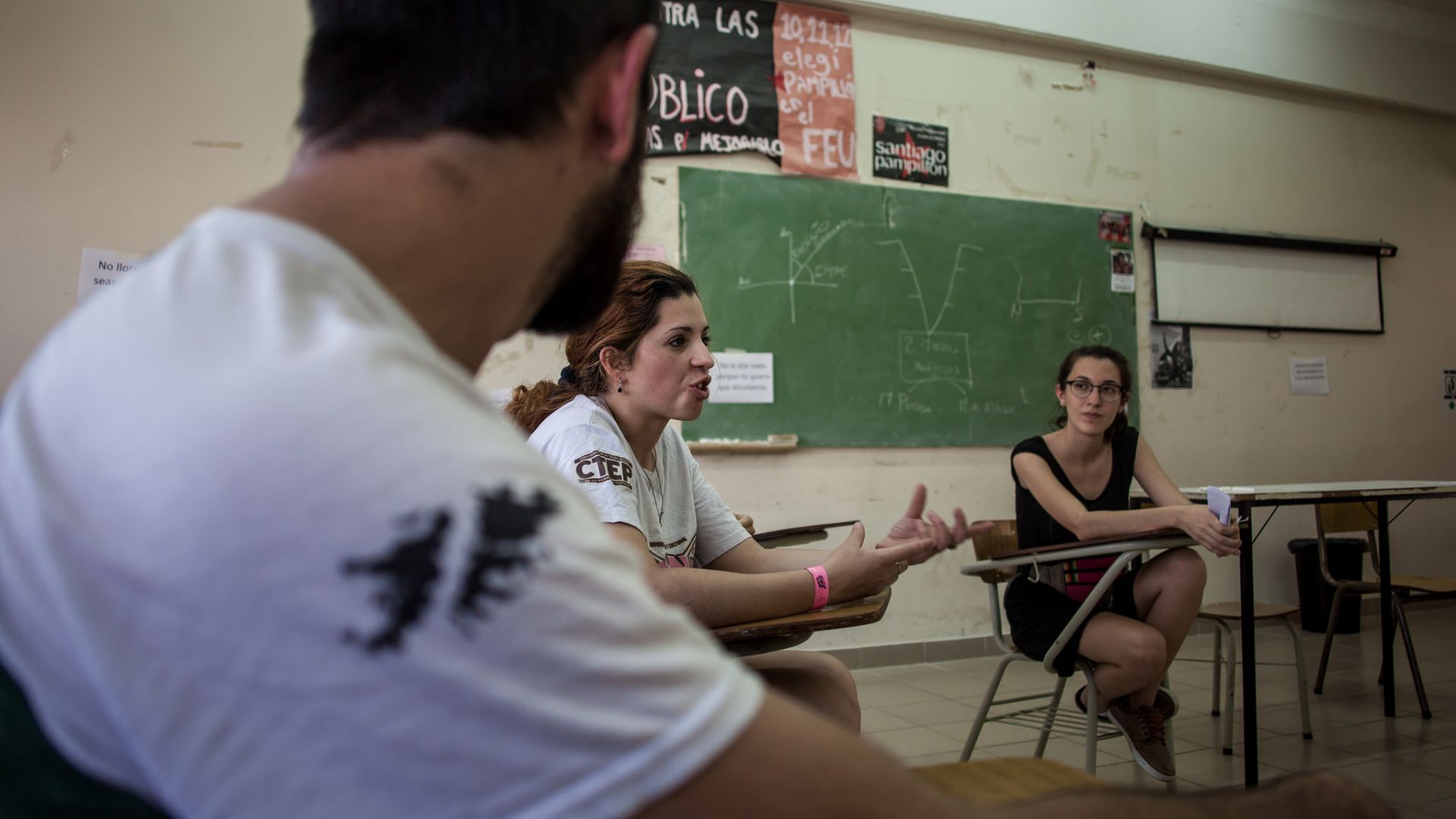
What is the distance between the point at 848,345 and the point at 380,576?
13.1ft

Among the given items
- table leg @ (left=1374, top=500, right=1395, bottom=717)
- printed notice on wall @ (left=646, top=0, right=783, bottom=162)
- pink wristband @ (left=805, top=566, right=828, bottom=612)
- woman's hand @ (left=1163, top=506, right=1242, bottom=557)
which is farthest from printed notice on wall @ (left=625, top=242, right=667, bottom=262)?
table leg @ (left=1374, top=500, right=1395, bottom=717)

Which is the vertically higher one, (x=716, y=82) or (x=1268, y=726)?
(x=716, y=82)

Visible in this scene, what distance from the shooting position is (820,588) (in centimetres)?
161

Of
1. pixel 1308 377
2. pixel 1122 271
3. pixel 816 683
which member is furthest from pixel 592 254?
pixel 1308 377

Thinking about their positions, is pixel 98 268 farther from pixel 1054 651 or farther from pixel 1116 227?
pixel 1116 227

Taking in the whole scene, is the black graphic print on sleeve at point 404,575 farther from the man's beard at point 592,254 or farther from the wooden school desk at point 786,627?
the wooden school desk at point 786,627

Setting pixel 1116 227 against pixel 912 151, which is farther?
pixel 1116 227

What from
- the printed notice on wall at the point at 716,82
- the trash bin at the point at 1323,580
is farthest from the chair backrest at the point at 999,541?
the trash bin at the point at 1323,580

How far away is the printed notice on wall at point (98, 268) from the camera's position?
3.16m

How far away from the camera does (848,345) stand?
424 cm

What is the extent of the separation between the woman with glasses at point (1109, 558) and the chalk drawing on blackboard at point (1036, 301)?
5.22 feet

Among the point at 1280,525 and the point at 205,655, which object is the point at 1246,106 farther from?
the point at 205,655

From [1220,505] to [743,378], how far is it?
2.03 metres

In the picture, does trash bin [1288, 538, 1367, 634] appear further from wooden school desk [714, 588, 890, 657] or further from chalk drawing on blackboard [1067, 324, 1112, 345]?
wooden school desk [714, 588, 890, 657]
